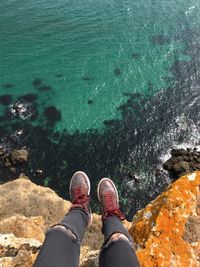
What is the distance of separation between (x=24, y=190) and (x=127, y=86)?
33.6m

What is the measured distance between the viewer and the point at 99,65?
61156mm

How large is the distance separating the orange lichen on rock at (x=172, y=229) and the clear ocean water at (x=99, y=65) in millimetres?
29927

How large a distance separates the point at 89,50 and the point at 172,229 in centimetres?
5883

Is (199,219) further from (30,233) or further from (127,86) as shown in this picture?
(127,86)

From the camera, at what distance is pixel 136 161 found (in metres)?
43.8

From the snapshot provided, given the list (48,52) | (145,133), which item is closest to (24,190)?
(145,133)

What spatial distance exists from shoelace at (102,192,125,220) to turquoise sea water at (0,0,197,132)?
113ft

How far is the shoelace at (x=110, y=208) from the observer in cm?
→ 1153

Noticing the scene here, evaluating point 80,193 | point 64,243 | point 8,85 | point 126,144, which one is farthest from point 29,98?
point 64,243

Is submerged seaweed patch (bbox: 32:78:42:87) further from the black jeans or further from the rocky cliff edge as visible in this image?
the black jeans

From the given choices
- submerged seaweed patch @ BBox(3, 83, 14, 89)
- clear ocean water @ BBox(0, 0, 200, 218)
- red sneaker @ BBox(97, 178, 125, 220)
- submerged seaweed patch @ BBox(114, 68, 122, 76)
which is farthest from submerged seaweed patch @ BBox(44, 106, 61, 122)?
red sneaker @ BBox(97, 178, 125, 220)

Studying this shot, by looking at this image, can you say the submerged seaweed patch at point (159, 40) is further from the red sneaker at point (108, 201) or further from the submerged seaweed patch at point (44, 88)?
the red sneaker at point (108, 201)

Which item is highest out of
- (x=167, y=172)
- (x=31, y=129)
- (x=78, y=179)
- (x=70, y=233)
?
(x=70, y=233)


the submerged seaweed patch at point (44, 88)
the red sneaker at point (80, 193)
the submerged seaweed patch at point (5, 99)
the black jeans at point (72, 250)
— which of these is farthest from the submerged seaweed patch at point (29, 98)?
the black jeans at point (72, 250)
